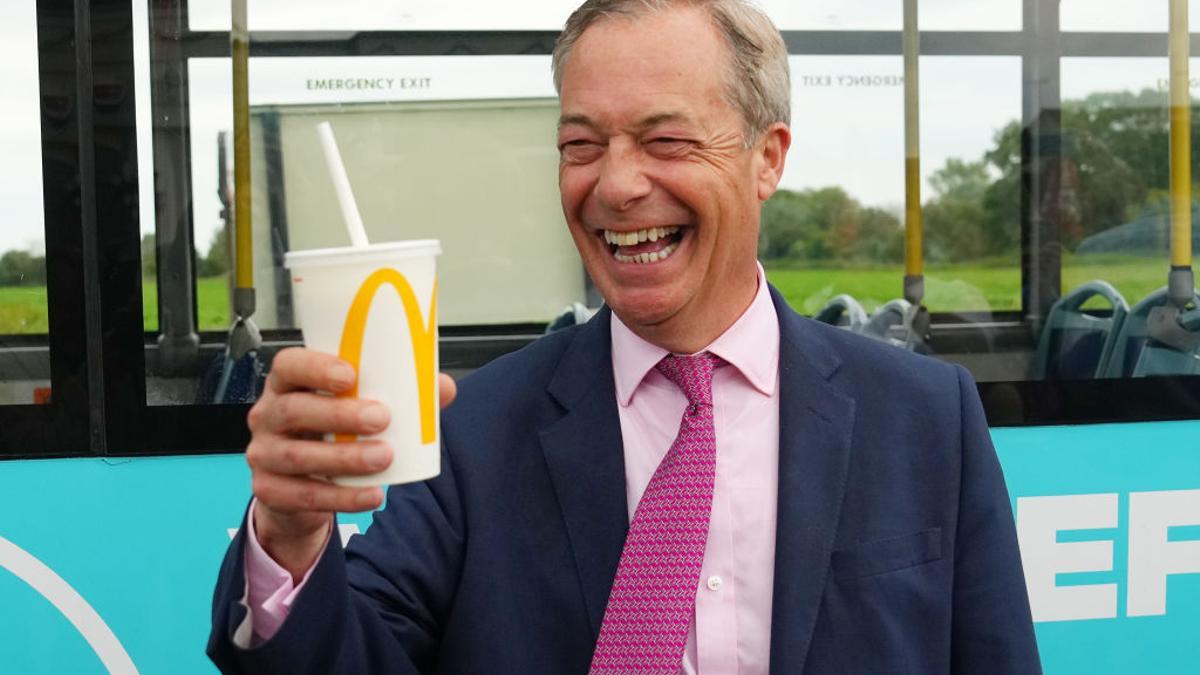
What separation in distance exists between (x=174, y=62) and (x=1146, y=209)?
2359 millimetres

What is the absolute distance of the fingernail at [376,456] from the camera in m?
1.21

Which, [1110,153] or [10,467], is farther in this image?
[1110,153]

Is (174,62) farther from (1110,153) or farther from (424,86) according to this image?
(1110,153)

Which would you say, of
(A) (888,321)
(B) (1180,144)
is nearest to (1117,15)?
(B) (1180,144)

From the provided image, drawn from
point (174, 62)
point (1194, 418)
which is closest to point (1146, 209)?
point (1194, 418)

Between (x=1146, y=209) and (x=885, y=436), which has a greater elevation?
(x=1146, y=209)

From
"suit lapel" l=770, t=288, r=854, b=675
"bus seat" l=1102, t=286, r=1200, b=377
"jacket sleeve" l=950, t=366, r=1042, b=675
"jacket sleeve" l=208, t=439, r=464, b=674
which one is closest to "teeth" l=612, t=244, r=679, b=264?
"suit lapel" l=770, t=288, r=854, b=675

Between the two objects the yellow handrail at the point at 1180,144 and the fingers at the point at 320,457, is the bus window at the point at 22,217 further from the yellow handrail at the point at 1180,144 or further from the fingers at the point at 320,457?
the yellow handrail at the point at 1180,144

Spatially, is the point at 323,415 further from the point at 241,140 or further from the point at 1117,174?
the point at 1117,174

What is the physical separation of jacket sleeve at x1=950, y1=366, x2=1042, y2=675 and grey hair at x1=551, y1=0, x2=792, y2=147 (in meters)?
0.55

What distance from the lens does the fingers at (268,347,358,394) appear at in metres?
1.21

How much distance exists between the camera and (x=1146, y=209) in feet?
11.5

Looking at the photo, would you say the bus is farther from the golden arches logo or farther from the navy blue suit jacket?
the golden arches logo

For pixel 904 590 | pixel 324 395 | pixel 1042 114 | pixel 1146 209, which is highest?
pixel 1042 114
